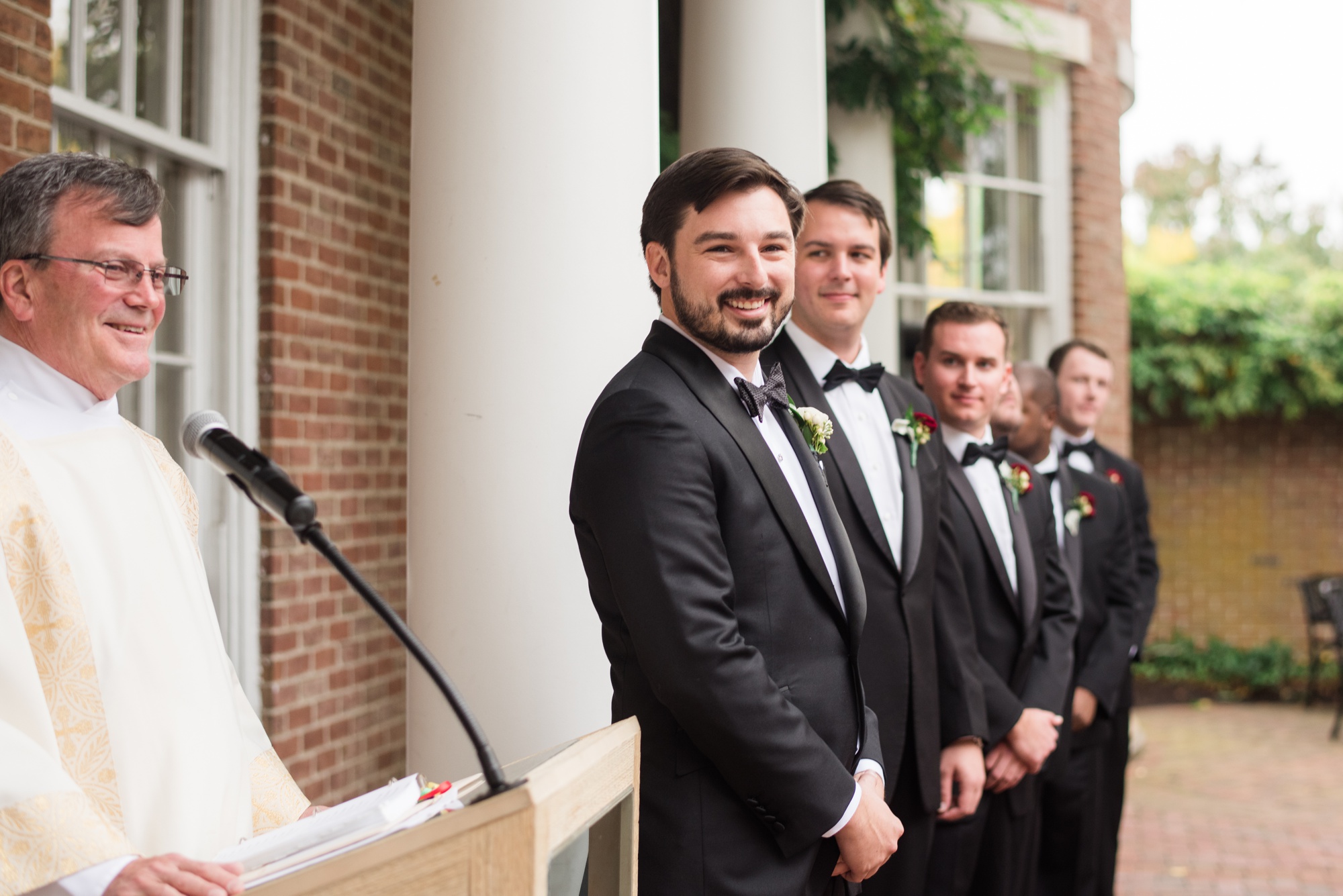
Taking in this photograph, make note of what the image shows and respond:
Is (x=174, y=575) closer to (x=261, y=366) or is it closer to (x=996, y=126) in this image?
(x=261, y=366)

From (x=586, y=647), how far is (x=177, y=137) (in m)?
2.36

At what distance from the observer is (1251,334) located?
1101cm

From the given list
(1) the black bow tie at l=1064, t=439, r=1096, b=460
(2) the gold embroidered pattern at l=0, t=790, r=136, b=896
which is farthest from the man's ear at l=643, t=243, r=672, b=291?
(1) the black bow tie at l=1064, t=439, r=1096, b=460

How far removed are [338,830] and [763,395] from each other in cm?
118

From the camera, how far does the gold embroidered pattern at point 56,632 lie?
1533mm

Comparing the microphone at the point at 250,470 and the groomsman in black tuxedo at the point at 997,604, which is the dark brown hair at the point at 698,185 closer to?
the microphone at the point at 250,470

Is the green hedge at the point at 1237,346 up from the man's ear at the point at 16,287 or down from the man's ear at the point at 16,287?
up

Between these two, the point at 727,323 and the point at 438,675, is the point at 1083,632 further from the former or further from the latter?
the point at 438,675

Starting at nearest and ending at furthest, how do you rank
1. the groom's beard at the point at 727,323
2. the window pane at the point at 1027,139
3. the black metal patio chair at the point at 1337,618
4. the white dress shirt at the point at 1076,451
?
the groom's beard at the point at 727,323 → the white dress shirt at the point at 1076,451 → the window pane at the point at 1027,139 → the black metal patio chair at the point at 1337,618

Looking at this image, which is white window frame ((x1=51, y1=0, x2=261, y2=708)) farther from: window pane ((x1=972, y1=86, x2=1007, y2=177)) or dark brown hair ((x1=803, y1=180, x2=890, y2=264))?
window pane ((x1=972, y1=86, x2=1007, y2=177))

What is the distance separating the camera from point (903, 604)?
9.09ft

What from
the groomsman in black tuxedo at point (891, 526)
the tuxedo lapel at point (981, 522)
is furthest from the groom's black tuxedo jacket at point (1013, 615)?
the groomsman in black tuxedo at point (891, 526)

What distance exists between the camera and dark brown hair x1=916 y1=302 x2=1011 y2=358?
368 centimetres

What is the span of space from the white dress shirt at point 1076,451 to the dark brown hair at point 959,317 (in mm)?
1568
